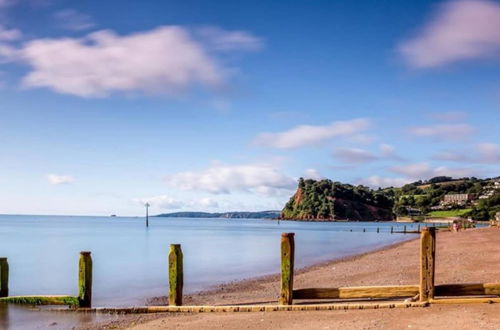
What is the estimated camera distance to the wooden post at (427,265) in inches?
461

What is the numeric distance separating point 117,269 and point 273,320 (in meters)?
25.2

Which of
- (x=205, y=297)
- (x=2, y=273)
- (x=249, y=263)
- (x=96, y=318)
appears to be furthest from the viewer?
(x=249, y=263)

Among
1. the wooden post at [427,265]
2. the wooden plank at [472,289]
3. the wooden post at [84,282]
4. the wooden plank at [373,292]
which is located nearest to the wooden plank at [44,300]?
the wooden post at [84,282]

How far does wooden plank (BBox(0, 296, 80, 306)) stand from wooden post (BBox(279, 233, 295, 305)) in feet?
19.4

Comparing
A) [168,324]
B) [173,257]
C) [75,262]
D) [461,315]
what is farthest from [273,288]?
[75,262]

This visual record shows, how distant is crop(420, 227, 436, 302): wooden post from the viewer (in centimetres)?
1171

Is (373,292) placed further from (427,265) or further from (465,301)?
(465,301)

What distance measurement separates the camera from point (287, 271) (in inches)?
498

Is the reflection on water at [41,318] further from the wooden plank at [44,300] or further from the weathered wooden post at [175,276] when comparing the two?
the weathered wooden post at [175,276]

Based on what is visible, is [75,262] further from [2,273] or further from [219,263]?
[2,273]

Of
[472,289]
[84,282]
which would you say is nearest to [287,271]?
[472,289]

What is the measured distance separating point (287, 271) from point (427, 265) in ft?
10.9

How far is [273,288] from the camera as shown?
20.4 metres

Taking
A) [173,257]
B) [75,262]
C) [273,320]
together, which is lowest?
[75,262]
